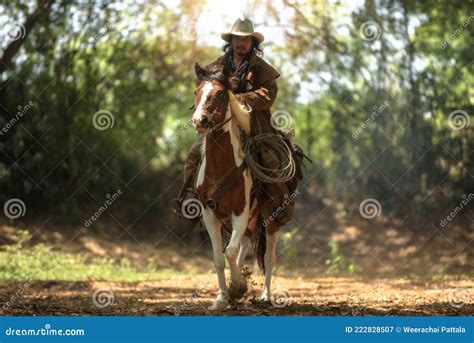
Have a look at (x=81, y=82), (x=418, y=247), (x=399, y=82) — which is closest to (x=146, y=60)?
(x=81, y=82)

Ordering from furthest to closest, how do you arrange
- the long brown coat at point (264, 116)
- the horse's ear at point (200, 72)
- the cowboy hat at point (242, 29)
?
the cowboy hat at point (242, 29), the long brown coat at point (264, 116), the horse's ear at point (200, 72)

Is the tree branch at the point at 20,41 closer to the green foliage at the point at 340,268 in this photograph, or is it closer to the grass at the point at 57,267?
the grass at the point at 57,267

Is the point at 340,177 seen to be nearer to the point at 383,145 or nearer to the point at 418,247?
the point at 383,145

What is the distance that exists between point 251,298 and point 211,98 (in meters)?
2.71

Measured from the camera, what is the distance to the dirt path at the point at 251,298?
26.9 ft

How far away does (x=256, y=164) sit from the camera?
27.1 feet

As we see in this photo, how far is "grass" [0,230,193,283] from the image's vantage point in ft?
41.8

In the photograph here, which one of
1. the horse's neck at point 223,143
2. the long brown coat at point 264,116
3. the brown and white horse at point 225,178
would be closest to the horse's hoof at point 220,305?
the brown and white horse at point 225,178

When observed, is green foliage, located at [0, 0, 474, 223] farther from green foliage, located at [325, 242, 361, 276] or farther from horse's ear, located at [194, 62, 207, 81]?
horse's ear, located at [194, 62, 207, 81]

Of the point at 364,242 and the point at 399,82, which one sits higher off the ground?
the point at 399,82

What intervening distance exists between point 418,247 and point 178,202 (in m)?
10.1

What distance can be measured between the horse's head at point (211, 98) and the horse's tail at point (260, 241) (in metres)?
1.88

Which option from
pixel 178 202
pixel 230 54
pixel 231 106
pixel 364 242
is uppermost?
pixel 230 54

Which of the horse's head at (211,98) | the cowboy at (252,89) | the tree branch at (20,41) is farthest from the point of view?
the tree branch at (20,41)
